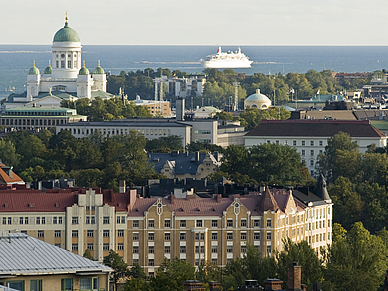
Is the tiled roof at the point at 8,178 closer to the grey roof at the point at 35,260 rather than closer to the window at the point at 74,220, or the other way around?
the window at the point at 74,220

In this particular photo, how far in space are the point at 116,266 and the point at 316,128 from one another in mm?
78460

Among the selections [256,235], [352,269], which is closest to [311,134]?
[256,235]

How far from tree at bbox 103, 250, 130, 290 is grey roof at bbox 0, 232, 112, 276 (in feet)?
94.0

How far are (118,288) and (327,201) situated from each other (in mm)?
24919

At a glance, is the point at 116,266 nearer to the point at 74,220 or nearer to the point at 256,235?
the point at 74,220

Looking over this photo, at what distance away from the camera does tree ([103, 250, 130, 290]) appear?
67812mm

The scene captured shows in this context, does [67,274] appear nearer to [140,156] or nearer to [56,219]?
[56,219]

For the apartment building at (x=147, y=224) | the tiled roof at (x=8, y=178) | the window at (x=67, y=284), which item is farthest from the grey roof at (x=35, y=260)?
the tiled roof at (x=8, y=178)

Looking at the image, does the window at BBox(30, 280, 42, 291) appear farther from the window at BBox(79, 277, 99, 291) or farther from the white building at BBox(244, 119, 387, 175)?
the white building at BBox(244, 119, 387, 175)

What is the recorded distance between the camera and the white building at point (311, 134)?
468ft

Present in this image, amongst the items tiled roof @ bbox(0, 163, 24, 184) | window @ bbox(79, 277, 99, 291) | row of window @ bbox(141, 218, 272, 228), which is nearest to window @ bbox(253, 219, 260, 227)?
row of window @ bbox(141, 218, 272, 228)

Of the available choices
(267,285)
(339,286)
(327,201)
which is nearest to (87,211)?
(327,201)

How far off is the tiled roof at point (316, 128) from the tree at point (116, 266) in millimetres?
74222

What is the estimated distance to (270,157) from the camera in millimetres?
113812
